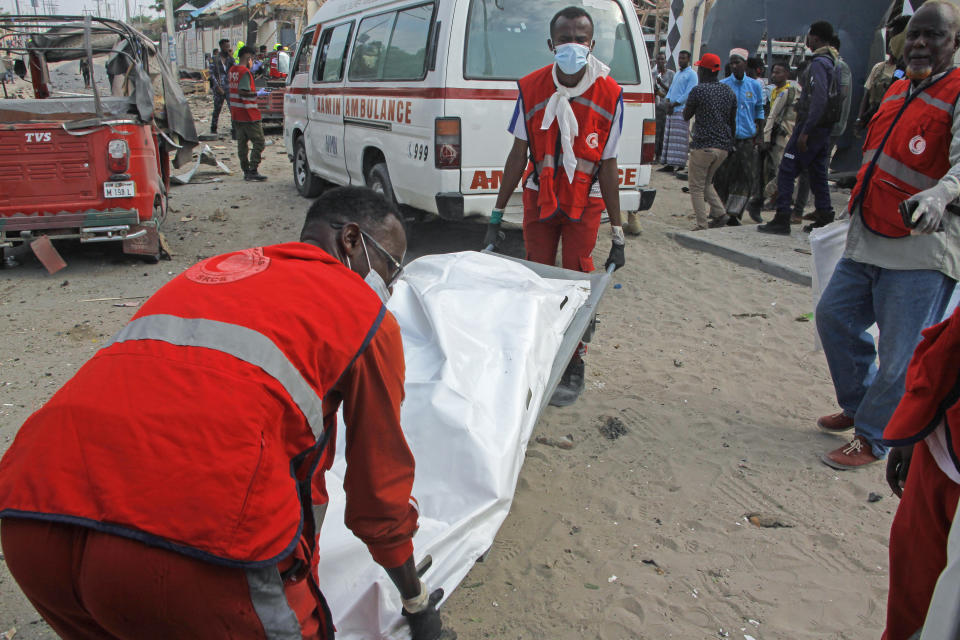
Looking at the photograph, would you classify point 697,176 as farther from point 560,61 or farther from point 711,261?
point 560,61

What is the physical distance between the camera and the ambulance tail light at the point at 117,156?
5.82 meters

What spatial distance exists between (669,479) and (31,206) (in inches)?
214

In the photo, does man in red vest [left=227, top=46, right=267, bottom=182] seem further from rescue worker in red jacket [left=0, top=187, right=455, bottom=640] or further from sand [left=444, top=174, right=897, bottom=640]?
rescue worker in red jacket [left=0, top=187, right=455, bottom=640]

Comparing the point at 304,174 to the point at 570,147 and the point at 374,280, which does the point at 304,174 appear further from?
the point at 374,280

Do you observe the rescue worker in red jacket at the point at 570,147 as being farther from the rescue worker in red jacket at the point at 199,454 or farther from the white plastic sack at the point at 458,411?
the rescue worker in red jacket at the point at 199,454

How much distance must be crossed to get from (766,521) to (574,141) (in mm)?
2030

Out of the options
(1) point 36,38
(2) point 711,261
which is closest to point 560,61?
(2) point 711,261

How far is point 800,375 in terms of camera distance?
4.23 m

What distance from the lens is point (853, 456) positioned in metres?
3.23

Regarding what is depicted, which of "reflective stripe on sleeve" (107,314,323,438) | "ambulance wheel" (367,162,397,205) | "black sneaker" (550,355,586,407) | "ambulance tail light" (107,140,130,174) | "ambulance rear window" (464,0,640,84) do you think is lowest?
"black sneaker" (550,355,586,407)

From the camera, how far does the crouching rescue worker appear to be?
995 centimetres

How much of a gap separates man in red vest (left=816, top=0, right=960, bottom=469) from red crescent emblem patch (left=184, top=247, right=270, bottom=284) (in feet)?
7.73

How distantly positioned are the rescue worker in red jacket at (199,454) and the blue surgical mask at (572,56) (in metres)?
2.52

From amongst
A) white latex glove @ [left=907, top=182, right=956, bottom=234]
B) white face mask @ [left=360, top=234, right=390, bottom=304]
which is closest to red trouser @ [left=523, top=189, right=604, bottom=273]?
white latex glove @ [left=907, top=182, right=956, bottom=234]
